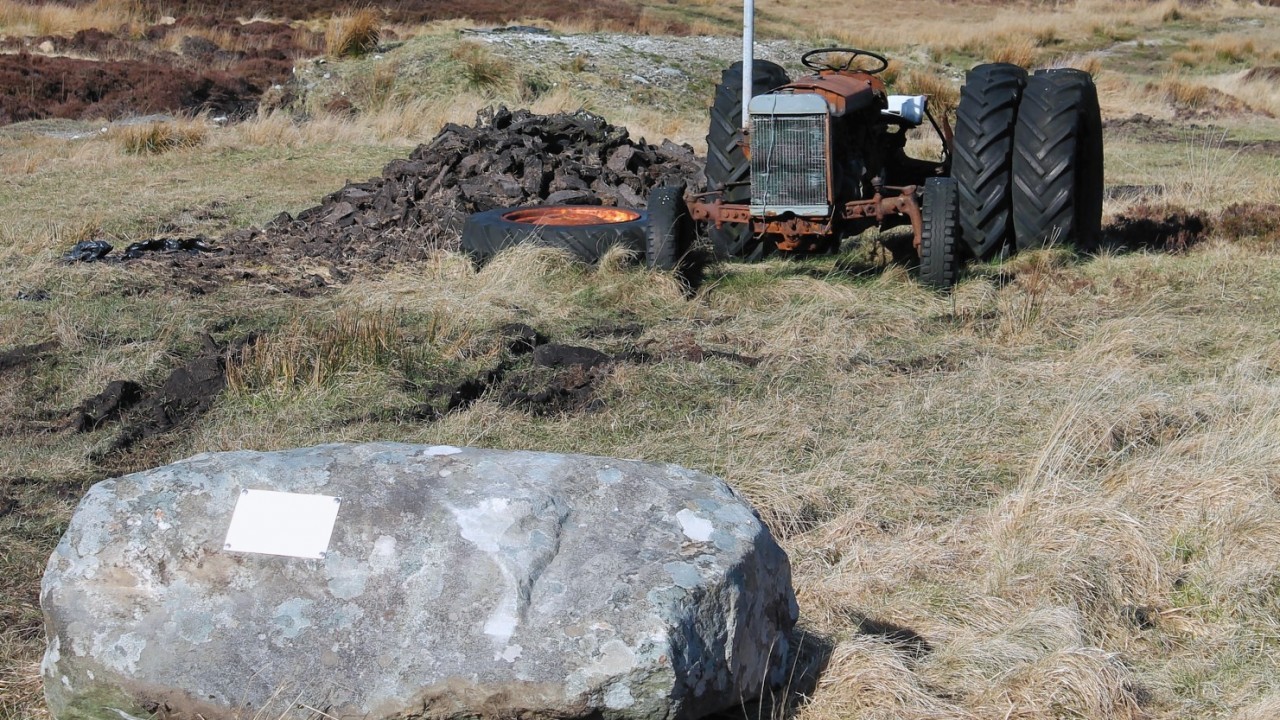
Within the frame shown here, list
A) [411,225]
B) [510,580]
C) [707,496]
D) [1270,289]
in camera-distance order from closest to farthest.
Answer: [510,580]
[707,496]
[1270,289]
[411,225]

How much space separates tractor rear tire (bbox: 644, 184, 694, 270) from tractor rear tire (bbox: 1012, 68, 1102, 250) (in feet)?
6.97

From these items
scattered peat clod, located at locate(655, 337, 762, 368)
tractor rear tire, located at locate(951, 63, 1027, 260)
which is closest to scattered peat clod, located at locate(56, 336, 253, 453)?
scattered peat clod, located at locate(655, 337, 762, 368)

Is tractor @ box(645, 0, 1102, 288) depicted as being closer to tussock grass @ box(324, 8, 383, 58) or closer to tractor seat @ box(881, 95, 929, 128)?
tractor seat @ box(881, 95, 929, 128)

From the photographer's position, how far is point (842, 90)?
8.00 m

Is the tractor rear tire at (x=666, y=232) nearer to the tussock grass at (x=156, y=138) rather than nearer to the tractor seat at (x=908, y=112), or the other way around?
the tractor seat at (x=908, y=112)

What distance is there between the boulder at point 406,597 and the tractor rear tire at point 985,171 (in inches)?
216

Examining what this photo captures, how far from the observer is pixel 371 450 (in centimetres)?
306

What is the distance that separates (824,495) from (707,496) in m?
1.67

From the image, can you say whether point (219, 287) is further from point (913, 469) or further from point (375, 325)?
point (913, 469)

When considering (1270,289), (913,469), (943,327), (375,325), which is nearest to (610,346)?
(375,325)

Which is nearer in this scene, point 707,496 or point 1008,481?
point 707,496

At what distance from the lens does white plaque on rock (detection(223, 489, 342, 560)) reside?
279cm

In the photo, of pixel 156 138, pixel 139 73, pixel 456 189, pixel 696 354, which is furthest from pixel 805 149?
pixel 139 73

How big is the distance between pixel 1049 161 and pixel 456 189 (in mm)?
4618
